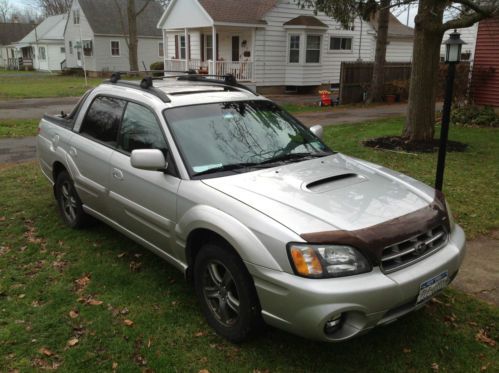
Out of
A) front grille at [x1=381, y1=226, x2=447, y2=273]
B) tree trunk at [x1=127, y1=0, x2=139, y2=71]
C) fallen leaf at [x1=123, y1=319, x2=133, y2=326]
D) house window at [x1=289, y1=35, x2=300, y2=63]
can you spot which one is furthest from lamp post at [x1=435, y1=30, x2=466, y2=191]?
tree trunk at [x1=127, y1=0, x2=139, y2=71]

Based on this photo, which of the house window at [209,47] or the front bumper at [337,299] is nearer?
the front bumper at [337,299]

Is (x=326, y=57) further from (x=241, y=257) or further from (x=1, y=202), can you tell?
(x=241, y=257)

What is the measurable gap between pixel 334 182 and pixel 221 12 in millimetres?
20572

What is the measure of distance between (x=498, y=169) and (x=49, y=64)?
166ft

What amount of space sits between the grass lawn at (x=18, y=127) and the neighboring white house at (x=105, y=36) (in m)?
25.3

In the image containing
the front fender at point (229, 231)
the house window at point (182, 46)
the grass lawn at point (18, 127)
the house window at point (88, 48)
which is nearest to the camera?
the front fender at point (229, 231)

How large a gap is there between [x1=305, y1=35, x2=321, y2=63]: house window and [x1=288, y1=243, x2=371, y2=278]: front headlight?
2227 centimetres

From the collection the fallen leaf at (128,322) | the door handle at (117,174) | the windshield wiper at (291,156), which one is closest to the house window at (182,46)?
the door handle at (117,174)

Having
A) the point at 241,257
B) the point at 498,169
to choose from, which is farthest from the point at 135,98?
the point at 498,169

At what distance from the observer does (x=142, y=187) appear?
13.3 feet

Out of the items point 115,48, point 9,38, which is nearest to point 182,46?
point 115,48

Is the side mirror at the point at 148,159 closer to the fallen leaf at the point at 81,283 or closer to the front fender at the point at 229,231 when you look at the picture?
the front fender at the point at 229,231

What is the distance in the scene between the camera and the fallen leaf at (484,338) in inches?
135

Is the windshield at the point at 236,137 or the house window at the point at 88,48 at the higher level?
the house window at the point at 88,48
